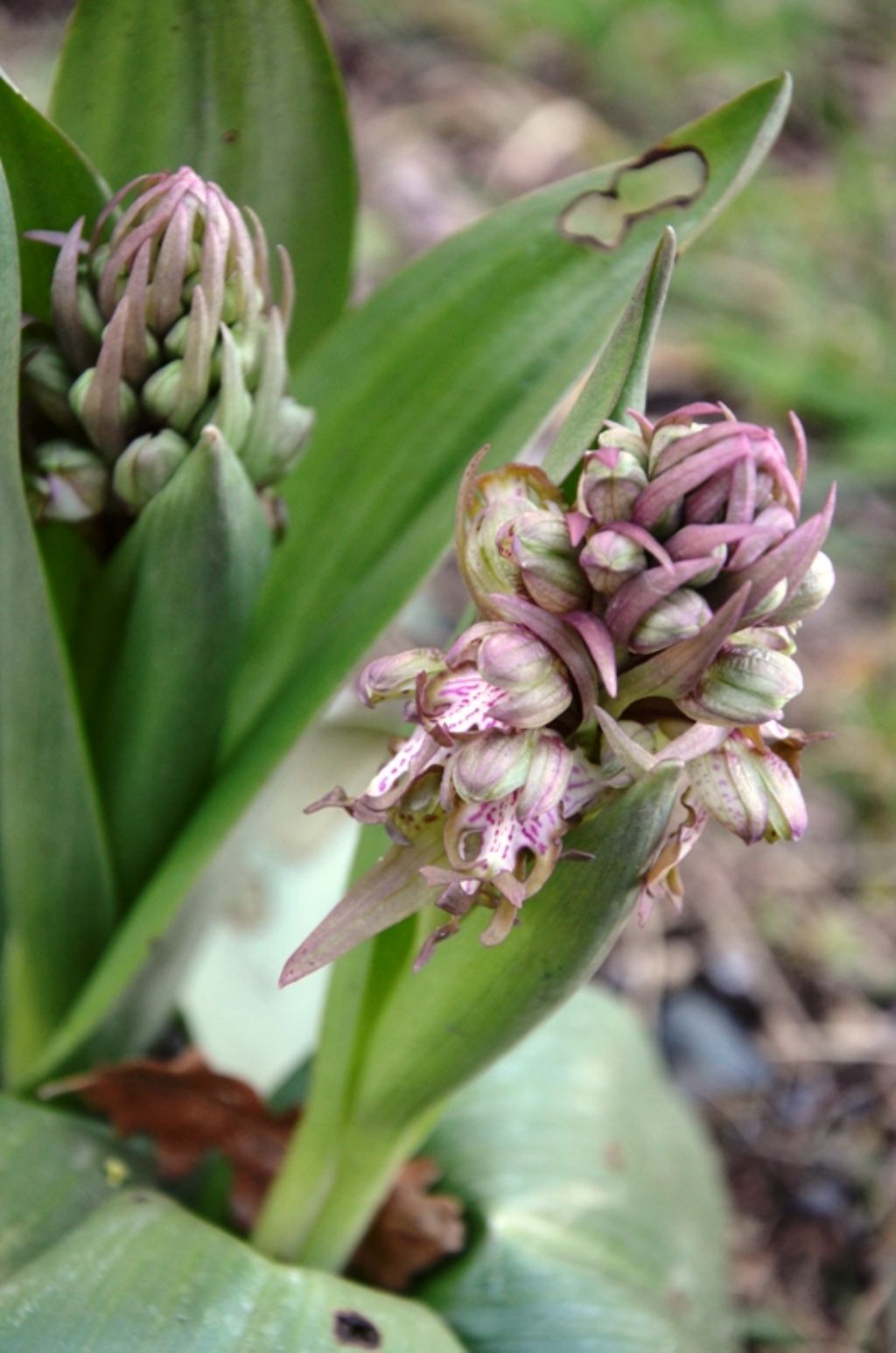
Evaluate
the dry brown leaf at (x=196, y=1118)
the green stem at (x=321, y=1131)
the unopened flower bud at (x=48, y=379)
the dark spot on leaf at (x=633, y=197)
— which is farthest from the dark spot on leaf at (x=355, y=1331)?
the dark spot on leaf at (x=633, y=197)

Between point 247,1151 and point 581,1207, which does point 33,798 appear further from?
point 581,1207

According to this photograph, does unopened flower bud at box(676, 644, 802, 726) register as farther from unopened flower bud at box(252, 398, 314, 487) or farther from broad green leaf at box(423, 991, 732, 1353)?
broad green leaf at box(423, 991, 732, 1353)

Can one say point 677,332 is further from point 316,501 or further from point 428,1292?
point 428,1292

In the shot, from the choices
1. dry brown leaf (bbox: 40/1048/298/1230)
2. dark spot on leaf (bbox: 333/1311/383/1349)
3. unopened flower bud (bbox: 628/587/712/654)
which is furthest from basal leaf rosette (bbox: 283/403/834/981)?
dry brown leaf (bbox: 40/1048/298/1230)

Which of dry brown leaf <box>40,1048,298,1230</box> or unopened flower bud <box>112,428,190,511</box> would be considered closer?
unopened flower bud <box>112,428,190,511</box>

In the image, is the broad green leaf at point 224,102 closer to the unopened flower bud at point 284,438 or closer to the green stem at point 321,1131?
the unopened flower bud at point 284,438

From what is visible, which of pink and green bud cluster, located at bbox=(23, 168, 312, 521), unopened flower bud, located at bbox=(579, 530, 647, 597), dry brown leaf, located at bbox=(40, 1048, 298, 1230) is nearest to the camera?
unopened flower bud, located at bbox=(579, 530, 647, 597)

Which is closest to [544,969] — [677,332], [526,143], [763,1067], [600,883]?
[600,883]
